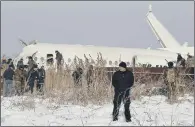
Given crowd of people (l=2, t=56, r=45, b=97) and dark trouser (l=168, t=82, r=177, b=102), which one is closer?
dark trouser (l=168, t=82, r=177, b=102)

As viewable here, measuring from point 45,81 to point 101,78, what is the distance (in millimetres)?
3071

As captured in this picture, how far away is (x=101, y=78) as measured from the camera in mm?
11242

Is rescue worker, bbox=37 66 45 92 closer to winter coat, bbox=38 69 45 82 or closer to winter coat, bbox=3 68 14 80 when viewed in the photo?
winter coat, bbox=38 69 45 82

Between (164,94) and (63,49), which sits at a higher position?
(63,49)

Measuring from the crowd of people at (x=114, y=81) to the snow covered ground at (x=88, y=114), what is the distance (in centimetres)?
37

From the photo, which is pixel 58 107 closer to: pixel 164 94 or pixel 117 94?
pixel 117 94

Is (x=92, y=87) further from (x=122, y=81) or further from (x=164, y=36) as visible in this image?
(x=164, y=36)

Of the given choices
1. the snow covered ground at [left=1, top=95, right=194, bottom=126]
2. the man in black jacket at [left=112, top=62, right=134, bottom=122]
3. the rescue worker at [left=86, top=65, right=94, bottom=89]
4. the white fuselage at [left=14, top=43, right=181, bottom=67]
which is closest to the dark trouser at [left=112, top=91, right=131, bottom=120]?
the man in black jacket at [left=112, top=62, right=134, bottom=122]

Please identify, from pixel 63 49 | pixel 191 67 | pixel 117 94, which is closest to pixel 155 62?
pixel 63 49

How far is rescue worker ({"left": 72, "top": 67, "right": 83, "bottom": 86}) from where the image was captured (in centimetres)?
1169

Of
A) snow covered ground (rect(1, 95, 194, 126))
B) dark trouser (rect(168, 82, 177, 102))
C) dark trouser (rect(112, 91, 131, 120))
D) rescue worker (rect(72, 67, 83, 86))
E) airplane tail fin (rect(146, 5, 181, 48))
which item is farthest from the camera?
airplane tail fin (rect(146, 5, 181, 48))

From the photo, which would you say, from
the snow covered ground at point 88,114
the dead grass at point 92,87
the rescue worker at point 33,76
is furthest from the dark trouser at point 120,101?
the rescue worker at point 33,76

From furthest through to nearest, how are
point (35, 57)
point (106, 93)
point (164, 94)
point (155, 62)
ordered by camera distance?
point (155, 62) → point (35, 57) → point (164, 94) → point (106, 93)

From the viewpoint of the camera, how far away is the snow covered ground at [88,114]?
7914 millimetres
